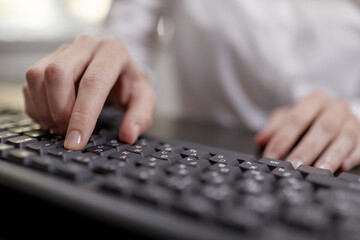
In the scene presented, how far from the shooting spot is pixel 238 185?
229 millimetres

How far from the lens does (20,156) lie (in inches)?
Answer: 10.9

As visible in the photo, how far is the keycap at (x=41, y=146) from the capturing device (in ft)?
0.97

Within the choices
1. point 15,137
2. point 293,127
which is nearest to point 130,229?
point 15,137

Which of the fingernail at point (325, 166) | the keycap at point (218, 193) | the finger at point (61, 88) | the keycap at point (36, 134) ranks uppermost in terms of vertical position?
the finger at point (61, 88)

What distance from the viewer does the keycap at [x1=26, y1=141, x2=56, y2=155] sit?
297 millimetres

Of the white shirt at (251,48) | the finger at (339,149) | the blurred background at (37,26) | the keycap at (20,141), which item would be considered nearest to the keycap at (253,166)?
the finger at (339,149)

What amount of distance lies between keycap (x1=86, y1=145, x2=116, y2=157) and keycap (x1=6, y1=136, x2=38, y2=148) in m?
0.06

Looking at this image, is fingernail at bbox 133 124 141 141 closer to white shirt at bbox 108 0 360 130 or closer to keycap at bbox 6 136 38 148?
keycap at bbox 6 136 38 148

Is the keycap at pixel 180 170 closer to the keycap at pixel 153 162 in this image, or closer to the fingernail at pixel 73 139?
the keycap at pixel 153 162

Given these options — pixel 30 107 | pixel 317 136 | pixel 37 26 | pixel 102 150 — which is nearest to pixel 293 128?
pixel 317 136

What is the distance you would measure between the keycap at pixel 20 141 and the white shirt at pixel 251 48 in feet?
1.55

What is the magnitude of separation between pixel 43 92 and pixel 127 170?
204 mm

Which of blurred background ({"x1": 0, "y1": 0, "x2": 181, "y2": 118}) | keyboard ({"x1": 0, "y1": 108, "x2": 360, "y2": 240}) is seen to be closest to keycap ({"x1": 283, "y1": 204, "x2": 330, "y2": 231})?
keyboard ({"x1": 0, "y1": 108, "x2": 360, "y2": 240})

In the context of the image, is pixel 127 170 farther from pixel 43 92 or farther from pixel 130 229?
pixel 43 92
